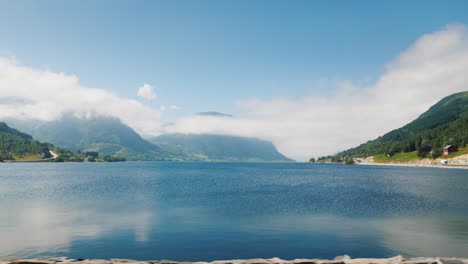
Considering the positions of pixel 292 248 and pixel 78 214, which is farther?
pixel 78 214

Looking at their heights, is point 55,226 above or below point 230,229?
below

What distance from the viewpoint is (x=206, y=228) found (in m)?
36.9

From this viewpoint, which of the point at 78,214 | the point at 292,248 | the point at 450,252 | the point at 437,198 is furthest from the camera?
the point at 437,198

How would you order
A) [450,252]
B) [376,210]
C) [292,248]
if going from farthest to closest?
[376,210], [292,248], [450,252]

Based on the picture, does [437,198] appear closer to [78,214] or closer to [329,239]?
[329,239]

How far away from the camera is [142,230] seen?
117 feet

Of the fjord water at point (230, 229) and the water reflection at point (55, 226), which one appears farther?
the water reflection at point (55, 226)

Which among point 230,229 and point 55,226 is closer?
point 230,229

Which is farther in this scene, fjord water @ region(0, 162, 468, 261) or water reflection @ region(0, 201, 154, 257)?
water reflection @ region(0, 201, 154, 257)

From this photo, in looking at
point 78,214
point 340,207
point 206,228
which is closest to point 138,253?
point 206,228

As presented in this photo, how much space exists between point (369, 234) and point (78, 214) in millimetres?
43658

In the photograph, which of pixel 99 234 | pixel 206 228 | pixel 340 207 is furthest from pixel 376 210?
pixel 99 234

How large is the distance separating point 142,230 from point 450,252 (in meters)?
34.1

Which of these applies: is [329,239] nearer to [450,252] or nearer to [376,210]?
[450,252]
